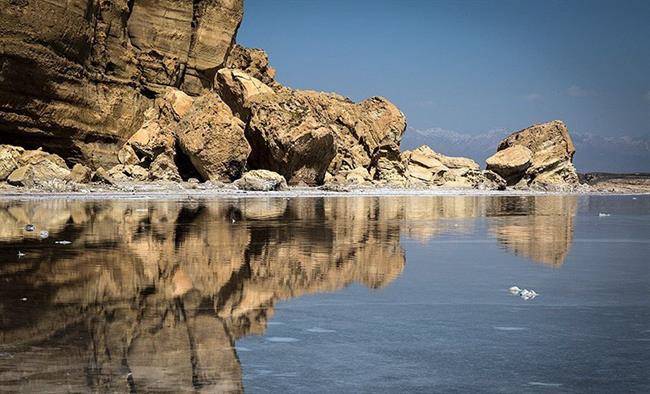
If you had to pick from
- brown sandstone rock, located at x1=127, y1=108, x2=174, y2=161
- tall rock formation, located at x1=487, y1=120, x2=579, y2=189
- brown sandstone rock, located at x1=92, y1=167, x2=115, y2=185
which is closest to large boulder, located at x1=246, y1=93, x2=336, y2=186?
brown sandstone rock, located at x1=127, y1=108, x2=174, y2=161

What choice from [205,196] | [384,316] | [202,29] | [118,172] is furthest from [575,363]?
[202,29]

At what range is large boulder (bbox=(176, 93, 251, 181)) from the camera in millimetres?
38406

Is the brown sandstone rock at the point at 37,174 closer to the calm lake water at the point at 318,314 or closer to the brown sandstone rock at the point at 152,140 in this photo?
the brown sandstone rock at the point at 152,140

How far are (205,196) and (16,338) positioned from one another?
28302 mm

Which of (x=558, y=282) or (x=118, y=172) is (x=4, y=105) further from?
(x=558, y=282)

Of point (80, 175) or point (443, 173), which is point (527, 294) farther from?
point (443, 173)

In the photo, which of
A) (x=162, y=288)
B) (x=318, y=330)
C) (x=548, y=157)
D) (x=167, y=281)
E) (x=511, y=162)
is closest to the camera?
(x=318, y=330)

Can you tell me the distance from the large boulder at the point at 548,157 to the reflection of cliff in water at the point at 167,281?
41.2 m

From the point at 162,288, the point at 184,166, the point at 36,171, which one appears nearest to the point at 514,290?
the point at 162,288

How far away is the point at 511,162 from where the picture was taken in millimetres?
57406

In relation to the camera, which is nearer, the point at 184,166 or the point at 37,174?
the point at 37,174

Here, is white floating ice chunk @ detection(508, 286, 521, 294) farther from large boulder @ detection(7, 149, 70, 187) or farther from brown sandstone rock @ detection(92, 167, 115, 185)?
brown sandstone rock @ detection(92, 167, 115, 185)

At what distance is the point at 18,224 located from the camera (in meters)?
17.8

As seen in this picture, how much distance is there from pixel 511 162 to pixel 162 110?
27461 mm
